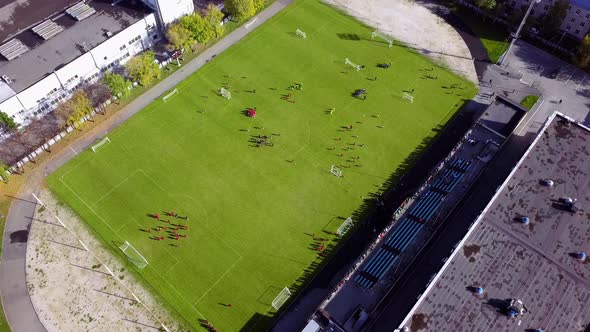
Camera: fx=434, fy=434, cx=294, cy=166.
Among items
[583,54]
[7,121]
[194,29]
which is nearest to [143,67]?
[194,29]

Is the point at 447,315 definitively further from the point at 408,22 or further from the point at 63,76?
the point at 63,76

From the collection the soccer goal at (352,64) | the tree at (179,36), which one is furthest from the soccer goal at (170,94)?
the soccer goal at (352,64)

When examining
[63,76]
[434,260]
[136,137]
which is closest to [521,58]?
[434,260]

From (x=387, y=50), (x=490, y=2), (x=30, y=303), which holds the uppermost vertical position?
(x=490, y=2)

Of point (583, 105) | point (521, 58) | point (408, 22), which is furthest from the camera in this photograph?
point (408, 22)

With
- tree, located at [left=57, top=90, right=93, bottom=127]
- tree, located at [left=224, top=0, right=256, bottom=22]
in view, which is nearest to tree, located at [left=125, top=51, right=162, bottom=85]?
tree, located at [left=57, top=90, right=93, bottom=127]

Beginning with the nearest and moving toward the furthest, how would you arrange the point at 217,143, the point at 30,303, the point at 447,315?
1. the point at 447,315
2. the point at 30,303
3. the point at 217,143

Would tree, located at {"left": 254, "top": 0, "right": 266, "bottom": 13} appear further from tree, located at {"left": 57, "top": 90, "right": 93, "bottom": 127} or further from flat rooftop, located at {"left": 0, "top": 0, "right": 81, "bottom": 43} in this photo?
tree, located at {"left": 57, "top": 90, "right": 93, "bottom": 127}
